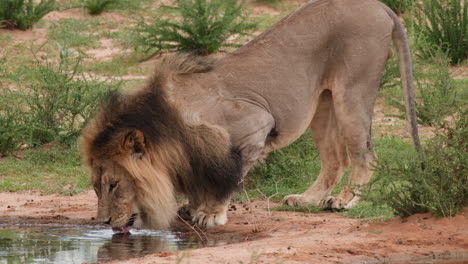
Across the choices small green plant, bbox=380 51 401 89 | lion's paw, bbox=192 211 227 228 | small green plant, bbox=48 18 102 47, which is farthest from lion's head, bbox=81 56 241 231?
small green plant, bbox=48 18 102 47

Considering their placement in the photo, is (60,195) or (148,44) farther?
(148,44)

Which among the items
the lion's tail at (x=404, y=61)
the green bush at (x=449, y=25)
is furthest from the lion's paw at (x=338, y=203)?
the green bush at (x=449, y=25)

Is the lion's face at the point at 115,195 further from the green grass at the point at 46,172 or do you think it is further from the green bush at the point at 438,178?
the green grass at the point at 46,172

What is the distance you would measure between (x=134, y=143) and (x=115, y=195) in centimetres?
41

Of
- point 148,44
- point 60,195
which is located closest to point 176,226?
point 60,195

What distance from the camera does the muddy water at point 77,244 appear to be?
6.27 metres

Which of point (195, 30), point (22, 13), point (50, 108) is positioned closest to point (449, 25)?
point (195, 30)

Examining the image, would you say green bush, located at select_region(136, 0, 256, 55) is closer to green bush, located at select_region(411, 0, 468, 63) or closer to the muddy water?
green bush, located at select_region(411, 0, 468, 63)

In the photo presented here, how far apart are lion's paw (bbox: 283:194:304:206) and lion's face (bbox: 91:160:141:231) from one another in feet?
5.56

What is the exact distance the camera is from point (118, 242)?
22.4 ft

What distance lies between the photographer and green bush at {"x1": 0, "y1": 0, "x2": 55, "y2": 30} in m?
14.7

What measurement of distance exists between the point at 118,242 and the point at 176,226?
0.77m

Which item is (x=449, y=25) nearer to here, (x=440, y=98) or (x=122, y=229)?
(x=440, y=98)

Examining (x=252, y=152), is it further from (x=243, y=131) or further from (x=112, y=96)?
(x=112, y=96)
